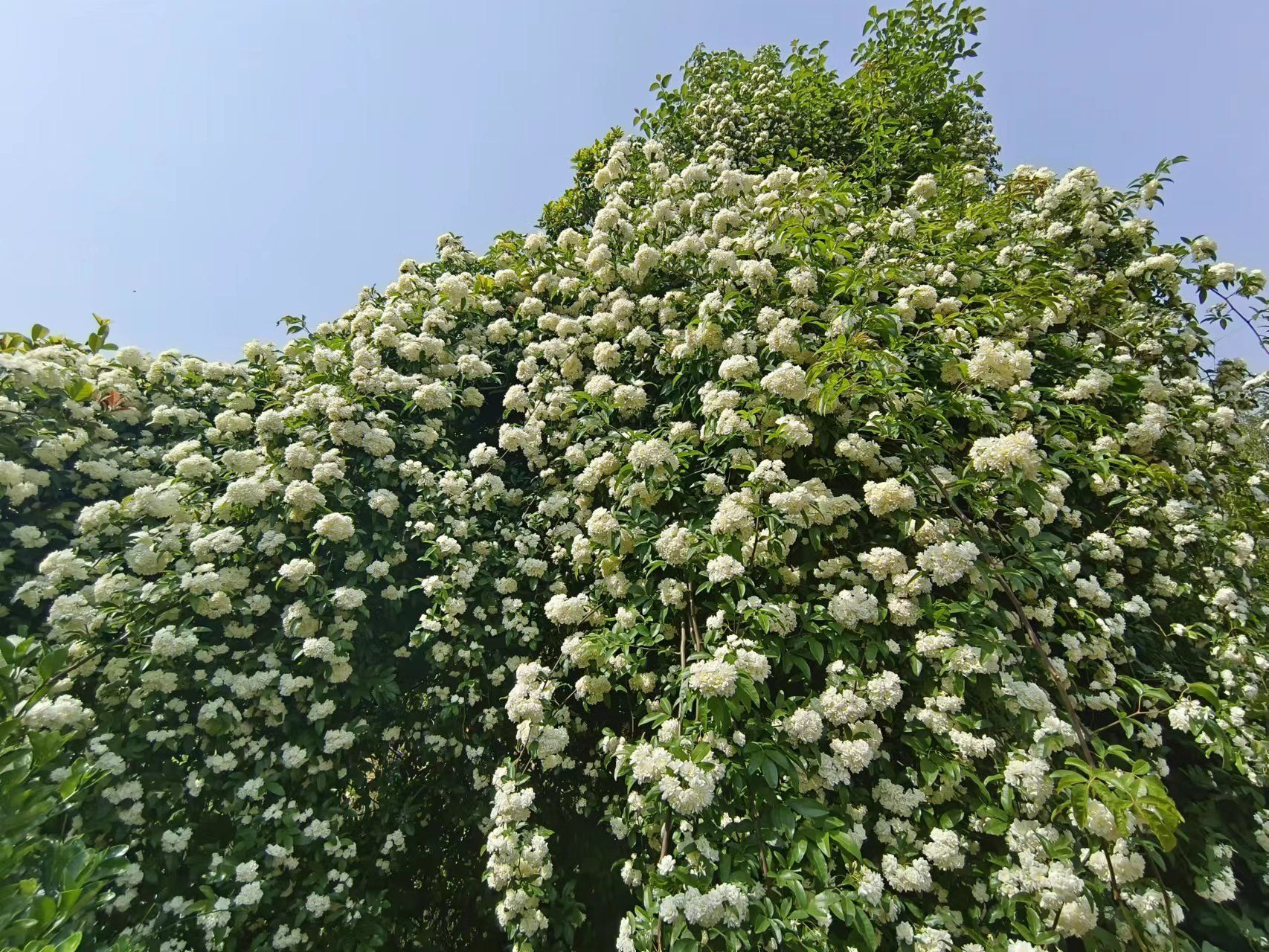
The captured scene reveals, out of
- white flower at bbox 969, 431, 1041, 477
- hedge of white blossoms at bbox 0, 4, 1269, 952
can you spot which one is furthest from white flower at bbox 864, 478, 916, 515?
white flower at bbox 969, 431, 1041, 477

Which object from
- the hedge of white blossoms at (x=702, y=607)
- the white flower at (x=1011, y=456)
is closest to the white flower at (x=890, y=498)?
the hedge of white blossoms at (x=702, y=607)

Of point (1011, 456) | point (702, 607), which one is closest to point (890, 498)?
point (1011, 456)

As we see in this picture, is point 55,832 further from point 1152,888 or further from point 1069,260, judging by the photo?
point 1069,260

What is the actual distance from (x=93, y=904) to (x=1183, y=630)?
4246 millimetres

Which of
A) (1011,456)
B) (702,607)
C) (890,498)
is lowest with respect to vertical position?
(702,607)

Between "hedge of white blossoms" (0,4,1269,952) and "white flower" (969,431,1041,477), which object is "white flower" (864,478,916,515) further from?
"white flower" (969,431,1041,477)

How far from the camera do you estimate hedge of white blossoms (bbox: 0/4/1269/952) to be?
6.68ft

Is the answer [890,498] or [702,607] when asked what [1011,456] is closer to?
[890,498]

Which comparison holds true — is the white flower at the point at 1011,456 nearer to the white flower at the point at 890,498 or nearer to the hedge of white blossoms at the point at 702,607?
the hedge of white blossoms at the point at 702,607

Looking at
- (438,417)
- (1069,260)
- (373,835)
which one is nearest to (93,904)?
(373,835)

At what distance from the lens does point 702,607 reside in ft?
8.68

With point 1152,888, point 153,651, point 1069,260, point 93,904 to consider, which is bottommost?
point 93,904

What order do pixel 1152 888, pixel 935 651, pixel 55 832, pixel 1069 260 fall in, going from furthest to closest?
pixel 1069 260, pixel 55 832, pixel 935 651, pixel 1152 888

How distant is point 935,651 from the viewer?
2.19 m
